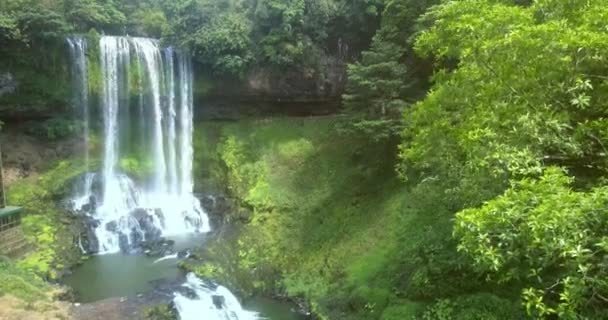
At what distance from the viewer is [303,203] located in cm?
2248

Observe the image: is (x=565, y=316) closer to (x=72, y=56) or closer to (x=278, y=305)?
(x=278, y=305)

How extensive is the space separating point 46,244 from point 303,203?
10.6 meters

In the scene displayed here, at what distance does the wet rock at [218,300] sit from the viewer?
1638 centimetres

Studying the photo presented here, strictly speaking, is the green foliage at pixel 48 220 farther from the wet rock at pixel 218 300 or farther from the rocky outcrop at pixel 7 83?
the wet rock at pixel 218 300

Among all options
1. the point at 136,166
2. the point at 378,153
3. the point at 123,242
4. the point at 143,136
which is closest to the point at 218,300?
the point at 123,242

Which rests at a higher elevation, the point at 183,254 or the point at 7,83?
the point at 7,83

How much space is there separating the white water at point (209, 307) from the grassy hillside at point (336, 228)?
1032 millimetres

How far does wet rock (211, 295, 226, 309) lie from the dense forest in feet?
3.47

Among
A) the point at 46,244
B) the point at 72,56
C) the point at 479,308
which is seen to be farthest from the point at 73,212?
the point at 479,308

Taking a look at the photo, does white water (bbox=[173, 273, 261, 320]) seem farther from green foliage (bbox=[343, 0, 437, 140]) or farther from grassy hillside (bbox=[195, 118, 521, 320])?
green foliage (bbox=[343, 0, 437, 140])

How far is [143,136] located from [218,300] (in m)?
13.5

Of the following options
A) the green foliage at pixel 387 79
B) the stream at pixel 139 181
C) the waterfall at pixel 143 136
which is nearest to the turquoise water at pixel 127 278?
the stream at pixel 139 181

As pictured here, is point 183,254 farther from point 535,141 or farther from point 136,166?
point 535,141

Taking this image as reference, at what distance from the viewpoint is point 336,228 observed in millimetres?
19812
